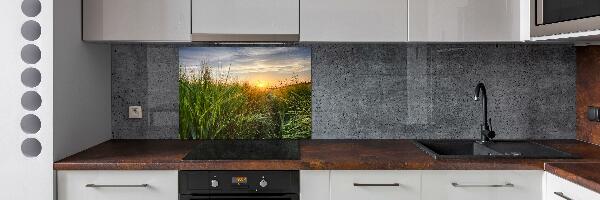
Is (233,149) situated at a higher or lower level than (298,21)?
lower

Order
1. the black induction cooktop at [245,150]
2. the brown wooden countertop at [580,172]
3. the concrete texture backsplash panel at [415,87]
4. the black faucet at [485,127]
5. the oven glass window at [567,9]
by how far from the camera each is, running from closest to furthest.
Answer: the brown wooden countertop at [580,172] → the oven glass window at [567,9] → the black induction cooktop at [245,150] → the black faucet at [485,127] → the concrete texture backsplash panel at [415,87]

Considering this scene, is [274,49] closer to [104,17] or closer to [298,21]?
[298,21]

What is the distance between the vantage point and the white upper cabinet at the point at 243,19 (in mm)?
2756

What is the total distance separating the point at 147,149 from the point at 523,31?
180 centimetres

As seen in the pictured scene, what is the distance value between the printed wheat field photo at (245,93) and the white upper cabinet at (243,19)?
0.40m

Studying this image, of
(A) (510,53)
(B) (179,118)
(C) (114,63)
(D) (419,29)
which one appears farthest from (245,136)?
(A) (510,53)
